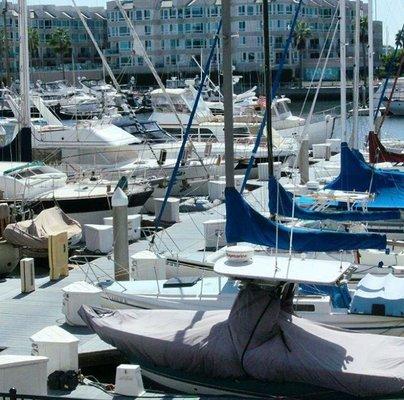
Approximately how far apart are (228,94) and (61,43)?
111079 millimetres

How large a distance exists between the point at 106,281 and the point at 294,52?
3968 inches

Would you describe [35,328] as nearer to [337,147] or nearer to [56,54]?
[337,147]

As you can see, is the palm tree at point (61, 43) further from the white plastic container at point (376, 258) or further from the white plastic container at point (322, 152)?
the white plastic container at point (376, 258)

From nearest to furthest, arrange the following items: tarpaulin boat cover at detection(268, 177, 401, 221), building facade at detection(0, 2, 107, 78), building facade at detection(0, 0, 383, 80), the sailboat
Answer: the sailboat < tarpaulin boat cover at detection(268, 177, 401, 221) < building facade at detection(0, 0, 383, 80) < building facade at detection(0, 2, 107, 78)

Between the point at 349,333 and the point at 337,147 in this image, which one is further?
the point at 337,147

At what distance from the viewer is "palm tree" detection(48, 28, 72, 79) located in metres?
123

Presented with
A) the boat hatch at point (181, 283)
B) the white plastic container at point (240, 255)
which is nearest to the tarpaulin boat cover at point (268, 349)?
the white plastic container at point (240, 255)

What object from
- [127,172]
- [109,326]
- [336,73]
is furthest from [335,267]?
[336,73]

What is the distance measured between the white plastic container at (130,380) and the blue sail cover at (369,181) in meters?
10.2

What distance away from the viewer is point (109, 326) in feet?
45.3

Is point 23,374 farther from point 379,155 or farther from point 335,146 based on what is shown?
point 335,146

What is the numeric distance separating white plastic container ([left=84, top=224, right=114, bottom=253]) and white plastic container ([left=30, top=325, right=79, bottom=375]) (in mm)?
8964

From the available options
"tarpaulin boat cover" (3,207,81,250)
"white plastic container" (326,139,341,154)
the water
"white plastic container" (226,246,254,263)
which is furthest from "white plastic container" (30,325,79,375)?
the water

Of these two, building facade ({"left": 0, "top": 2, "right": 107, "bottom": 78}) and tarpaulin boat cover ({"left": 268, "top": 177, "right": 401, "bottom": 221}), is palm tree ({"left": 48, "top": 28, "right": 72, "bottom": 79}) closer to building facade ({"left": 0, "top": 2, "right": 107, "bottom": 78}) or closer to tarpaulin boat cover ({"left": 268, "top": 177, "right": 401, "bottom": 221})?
building facade ({"left": 0, "top": 2, "right": 107, "bottom": 78})
